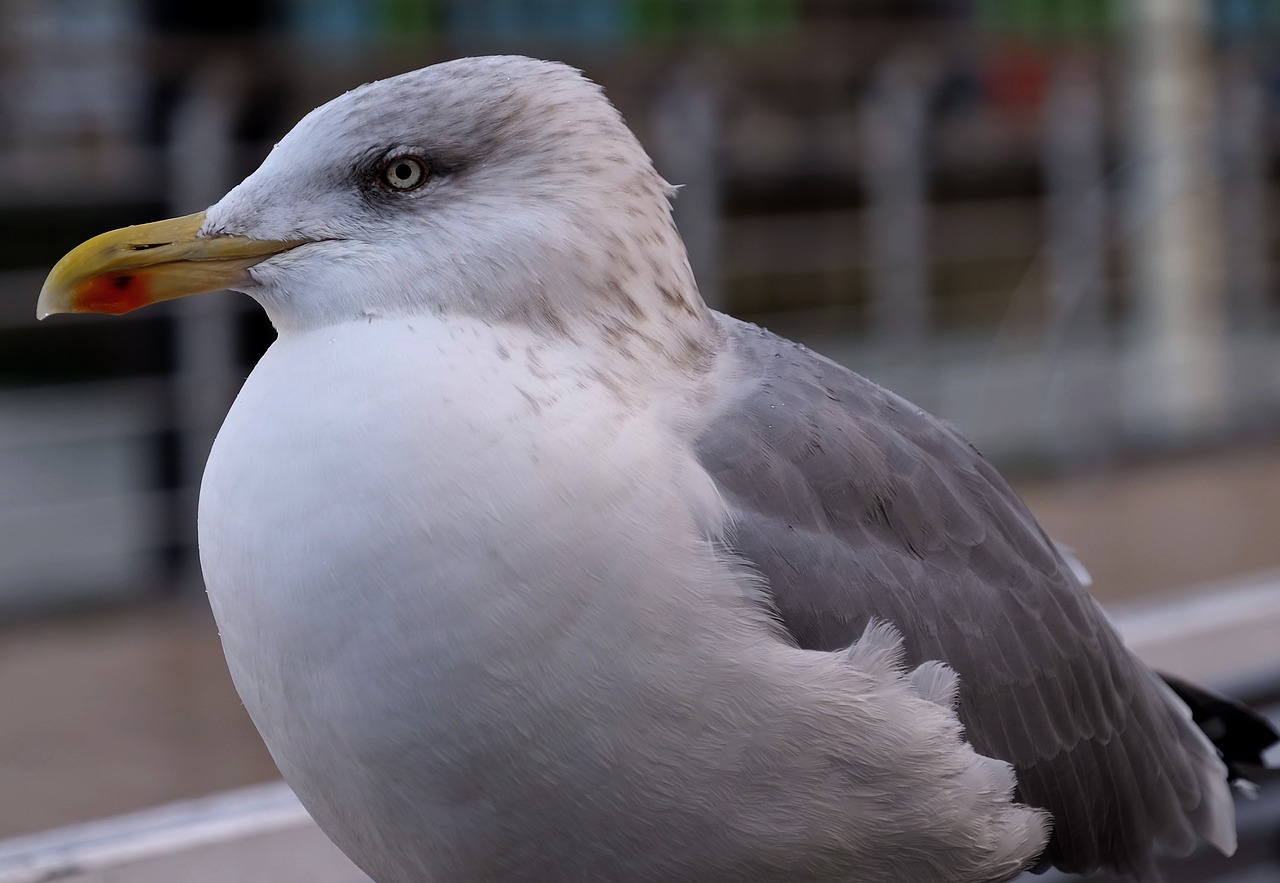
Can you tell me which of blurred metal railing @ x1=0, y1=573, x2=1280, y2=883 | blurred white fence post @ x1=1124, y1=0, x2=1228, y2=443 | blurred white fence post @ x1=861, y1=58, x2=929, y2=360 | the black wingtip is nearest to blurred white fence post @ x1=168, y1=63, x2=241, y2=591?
blurred white fence post @ x1=861, y1=58, x2=929, y2=360

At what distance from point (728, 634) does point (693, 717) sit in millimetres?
46

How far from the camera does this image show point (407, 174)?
34.6 inches

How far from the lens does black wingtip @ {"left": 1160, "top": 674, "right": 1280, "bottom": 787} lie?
1.18 metres

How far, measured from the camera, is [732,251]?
4.93m

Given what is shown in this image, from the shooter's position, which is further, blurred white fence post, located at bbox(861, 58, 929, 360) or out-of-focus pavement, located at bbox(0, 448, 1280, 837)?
blurred white fence post, located at bbox(861, 58, 929, 360)

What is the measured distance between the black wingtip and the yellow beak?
2.42ft

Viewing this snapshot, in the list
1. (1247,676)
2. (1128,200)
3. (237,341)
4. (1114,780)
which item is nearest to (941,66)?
(1128,200)

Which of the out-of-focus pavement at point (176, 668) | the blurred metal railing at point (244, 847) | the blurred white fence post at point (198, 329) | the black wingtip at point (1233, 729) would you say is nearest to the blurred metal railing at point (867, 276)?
the blurred white fence post at point (198, 329)

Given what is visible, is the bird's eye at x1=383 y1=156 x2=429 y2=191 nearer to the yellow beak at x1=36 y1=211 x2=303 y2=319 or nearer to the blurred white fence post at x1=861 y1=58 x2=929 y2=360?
the yellow beak at x1=36 y1=211 x2=303 y2=319

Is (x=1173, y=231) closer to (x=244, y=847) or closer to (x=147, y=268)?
(x=244, y=847)

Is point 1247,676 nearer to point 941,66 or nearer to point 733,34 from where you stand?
point 941,66

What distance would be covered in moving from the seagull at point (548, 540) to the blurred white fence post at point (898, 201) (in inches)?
136

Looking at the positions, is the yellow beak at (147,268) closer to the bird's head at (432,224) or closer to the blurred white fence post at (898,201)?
the bird's head at (432,224)

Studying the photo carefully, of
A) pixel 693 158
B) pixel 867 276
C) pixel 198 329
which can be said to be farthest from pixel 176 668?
pixel 867 276
